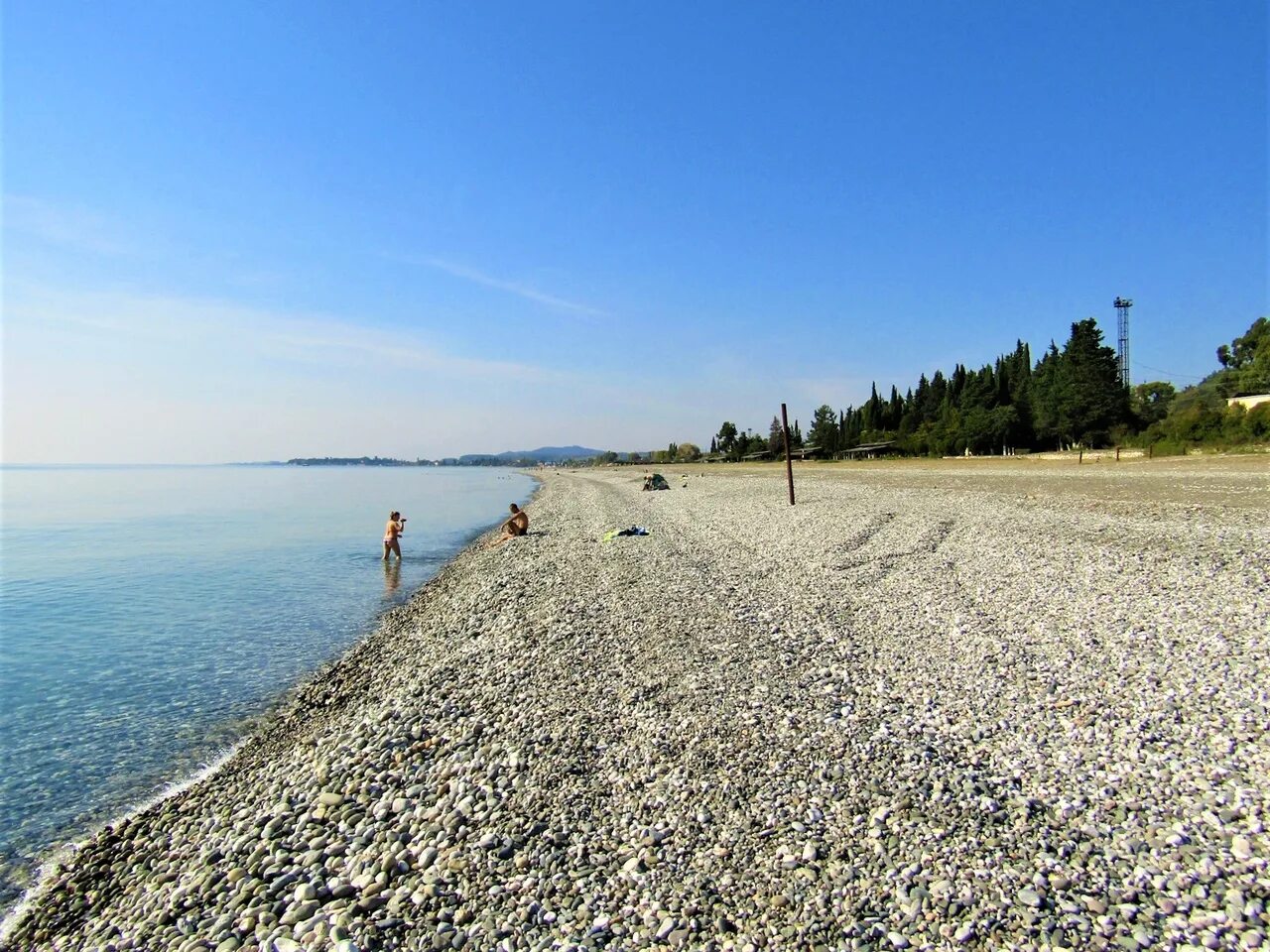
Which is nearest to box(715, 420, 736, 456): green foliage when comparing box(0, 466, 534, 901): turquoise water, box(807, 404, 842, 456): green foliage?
box(807, 404, 842, 456): green foliage

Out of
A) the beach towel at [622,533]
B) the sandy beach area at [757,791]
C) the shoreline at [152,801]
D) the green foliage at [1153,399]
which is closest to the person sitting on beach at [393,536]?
the beach towel at [622,533]

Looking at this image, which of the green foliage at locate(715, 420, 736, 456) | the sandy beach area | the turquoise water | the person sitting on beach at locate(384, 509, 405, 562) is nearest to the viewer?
the sandy beach area

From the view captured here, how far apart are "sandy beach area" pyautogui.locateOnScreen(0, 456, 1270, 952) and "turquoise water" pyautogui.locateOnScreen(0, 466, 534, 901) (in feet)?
3.26

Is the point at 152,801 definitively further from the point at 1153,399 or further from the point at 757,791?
the point at 1153,399

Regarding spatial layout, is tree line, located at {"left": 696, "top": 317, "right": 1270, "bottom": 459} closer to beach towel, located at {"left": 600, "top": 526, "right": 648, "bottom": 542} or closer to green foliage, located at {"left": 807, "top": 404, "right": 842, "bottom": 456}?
green foliage, located at {"left": 807, "top": 404, "right": 842, "bottom": 456}

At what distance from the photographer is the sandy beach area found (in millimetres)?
4145

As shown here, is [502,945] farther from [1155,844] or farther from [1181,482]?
[1181,482]

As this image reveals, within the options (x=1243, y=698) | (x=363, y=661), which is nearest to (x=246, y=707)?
(x=363, y=661)

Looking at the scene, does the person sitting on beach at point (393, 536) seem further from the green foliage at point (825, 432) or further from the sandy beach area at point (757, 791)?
the green foliage at point (825, 432)

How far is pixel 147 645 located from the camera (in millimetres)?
13773

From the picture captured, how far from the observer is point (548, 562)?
19375 millimetres

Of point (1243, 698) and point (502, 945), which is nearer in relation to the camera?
point (502, 945)

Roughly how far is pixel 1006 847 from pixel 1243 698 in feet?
12.7

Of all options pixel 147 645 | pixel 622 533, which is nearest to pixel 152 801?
pixel 147 645
